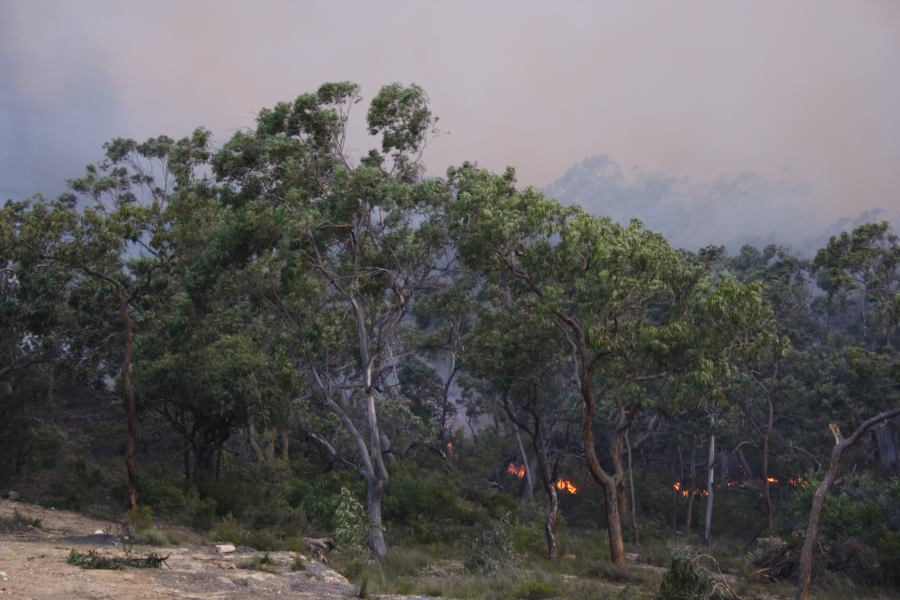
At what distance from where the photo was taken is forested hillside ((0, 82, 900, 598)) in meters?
21.0

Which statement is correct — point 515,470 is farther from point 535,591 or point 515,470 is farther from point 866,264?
point 535,591

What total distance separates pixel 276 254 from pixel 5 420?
42.8 feet

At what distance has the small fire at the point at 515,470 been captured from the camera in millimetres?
48938

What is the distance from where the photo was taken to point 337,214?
75.6ft

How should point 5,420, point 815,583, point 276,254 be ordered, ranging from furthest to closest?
point 5,420, point 276,254, point 815,583

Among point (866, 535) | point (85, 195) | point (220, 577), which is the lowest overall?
point (220, 577)

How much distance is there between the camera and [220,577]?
580 inches

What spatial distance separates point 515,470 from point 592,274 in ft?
106

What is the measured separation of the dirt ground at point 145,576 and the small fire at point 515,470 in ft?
100

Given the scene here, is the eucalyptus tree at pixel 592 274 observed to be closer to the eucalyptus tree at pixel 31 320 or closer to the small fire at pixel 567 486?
the eucalyptus tree at pixel 31 320

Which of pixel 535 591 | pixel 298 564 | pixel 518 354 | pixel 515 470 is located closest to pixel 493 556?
pixel 535 591

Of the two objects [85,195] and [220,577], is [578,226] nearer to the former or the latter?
[220,577]

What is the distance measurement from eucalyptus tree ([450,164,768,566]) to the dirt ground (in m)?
9.01

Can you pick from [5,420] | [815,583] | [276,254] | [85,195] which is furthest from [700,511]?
[85,195]
